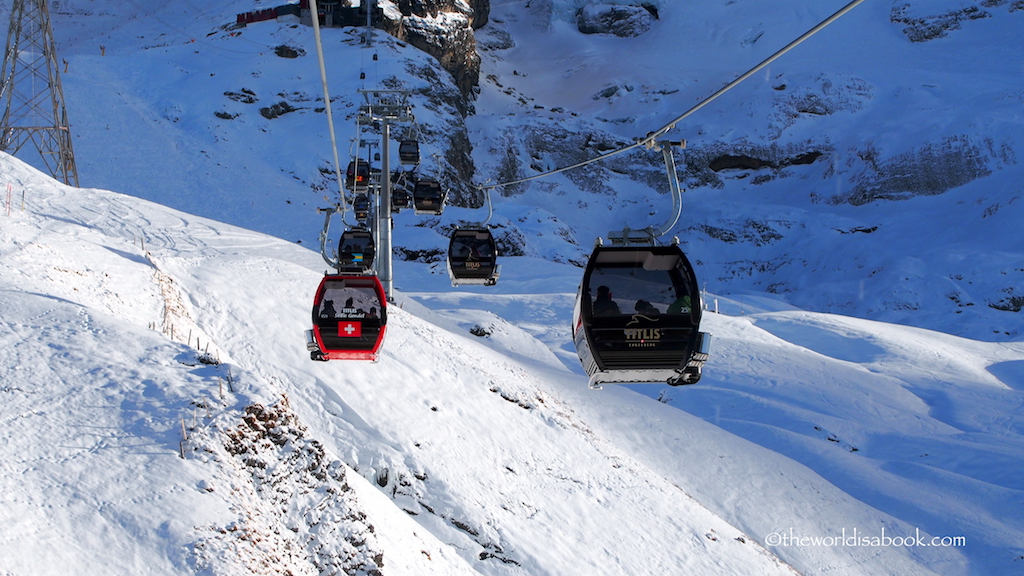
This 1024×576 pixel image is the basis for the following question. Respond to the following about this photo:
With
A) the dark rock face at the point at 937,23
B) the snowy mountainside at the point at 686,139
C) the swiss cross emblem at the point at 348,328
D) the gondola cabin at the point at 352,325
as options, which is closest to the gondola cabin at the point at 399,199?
the snowy mountainside at the point at 686,139

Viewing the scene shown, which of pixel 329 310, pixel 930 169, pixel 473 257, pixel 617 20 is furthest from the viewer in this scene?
pixel 617 20

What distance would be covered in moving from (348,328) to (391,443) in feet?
11.7

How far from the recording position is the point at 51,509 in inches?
259

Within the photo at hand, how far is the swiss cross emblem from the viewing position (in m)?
10.1

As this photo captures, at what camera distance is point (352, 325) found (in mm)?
10062

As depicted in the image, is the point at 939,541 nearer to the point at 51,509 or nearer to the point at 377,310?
the point at 377,310

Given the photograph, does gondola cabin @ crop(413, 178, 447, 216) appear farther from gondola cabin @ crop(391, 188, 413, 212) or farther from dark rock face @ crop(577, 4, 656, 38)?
dark rock face @ crop(577, 4, 656, 38)

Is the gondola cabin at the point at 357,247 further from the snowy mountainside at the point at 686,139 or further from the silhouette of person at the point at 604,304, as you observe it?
the snowy mountainside at the point at 686,139

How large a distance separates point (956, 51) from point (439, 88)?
54421mm

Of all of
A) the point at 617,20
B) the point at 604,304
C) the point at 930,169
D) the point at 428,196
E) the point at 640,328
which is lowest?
the point at 640,328

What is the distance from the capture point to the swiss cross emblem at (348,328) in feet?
33.0

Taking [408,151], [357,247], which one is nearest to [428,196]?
[408,151]

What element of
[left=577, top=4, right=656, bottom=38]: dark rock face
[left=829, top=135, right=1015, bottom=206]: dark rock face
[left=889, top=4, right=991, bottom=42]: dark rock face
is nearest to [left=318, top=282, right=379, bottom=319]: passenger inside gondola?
[left=829, top=135, right=1015, bottom=206]: dark rock face

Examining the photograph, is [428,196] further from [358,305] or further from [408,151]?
[358,305]
